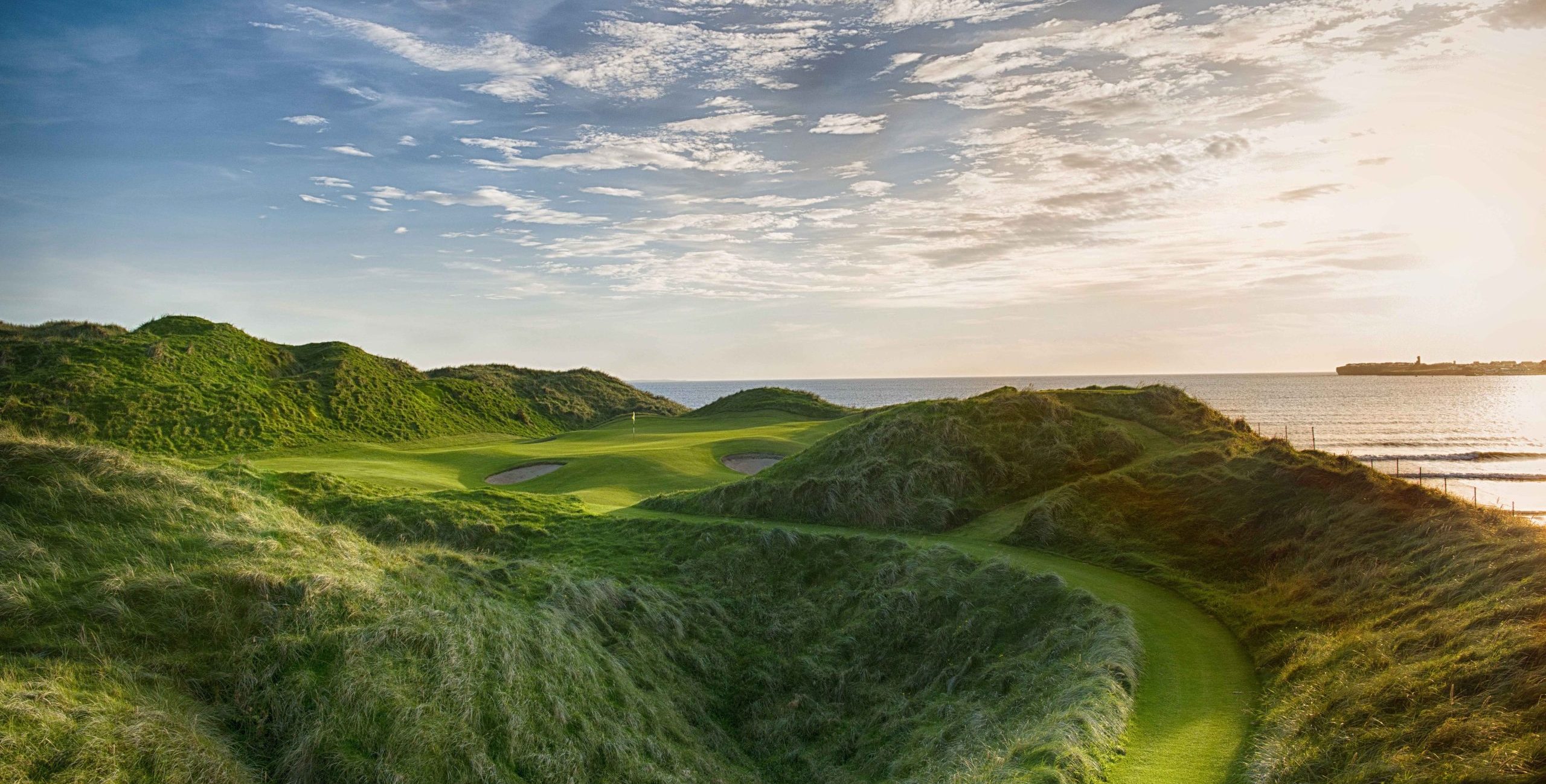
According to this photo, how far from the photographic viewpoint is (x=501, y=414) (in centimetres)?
6425

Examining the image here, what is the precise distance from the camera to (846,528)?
2245 cm

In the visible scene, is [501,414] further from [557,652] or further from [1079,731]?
[1079,731]

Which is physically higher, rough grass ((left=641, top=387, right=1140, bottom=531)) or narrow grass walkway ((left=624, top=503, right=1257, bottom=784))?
rough grass ((left=641, top=387, right=1140, bottom=531))

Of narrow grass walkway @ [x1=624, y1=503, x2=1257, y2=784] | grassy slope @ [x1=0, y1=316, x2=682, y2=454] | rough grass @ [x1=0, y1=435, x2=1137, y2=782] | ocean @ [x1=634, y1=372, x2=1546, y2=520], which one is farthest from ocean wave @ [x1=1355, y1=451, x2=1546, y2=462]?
grassy slope @ [x1=0, y1=316, x2=682, y2=454]

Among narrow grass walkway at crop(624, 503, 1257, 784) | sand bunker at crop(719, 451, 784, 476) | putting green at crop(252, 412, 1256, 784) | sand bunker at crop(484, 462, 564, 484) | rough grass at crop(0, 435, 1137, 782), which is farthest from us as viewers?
sand bunker at crop(719, 451, 784, 476)

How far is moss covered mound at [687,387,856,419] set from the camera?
64.1 metres

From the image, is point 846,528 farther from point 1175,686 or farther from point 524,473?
point 524,473

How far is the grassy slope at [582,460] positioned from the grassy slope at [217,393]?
3.93 metres

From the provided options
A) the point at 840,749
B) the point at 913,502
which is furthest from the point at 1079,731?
the point at 913,502

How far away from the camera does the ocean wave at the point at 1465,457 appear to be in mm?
53969

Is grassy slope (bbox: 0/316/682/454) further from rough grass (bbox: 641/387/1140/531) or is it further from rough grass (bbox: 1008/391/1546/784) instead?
rough grass (bbox: 1008/391/1546/784)

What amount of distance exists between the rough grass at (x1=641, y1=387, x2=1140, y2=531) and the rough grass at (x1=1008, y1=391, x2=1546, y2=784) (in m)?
2.36

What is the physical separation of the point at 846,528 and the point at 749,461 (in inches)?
679

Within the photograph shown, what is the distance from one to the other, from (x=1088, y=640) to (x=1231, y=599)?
461 centimetres
